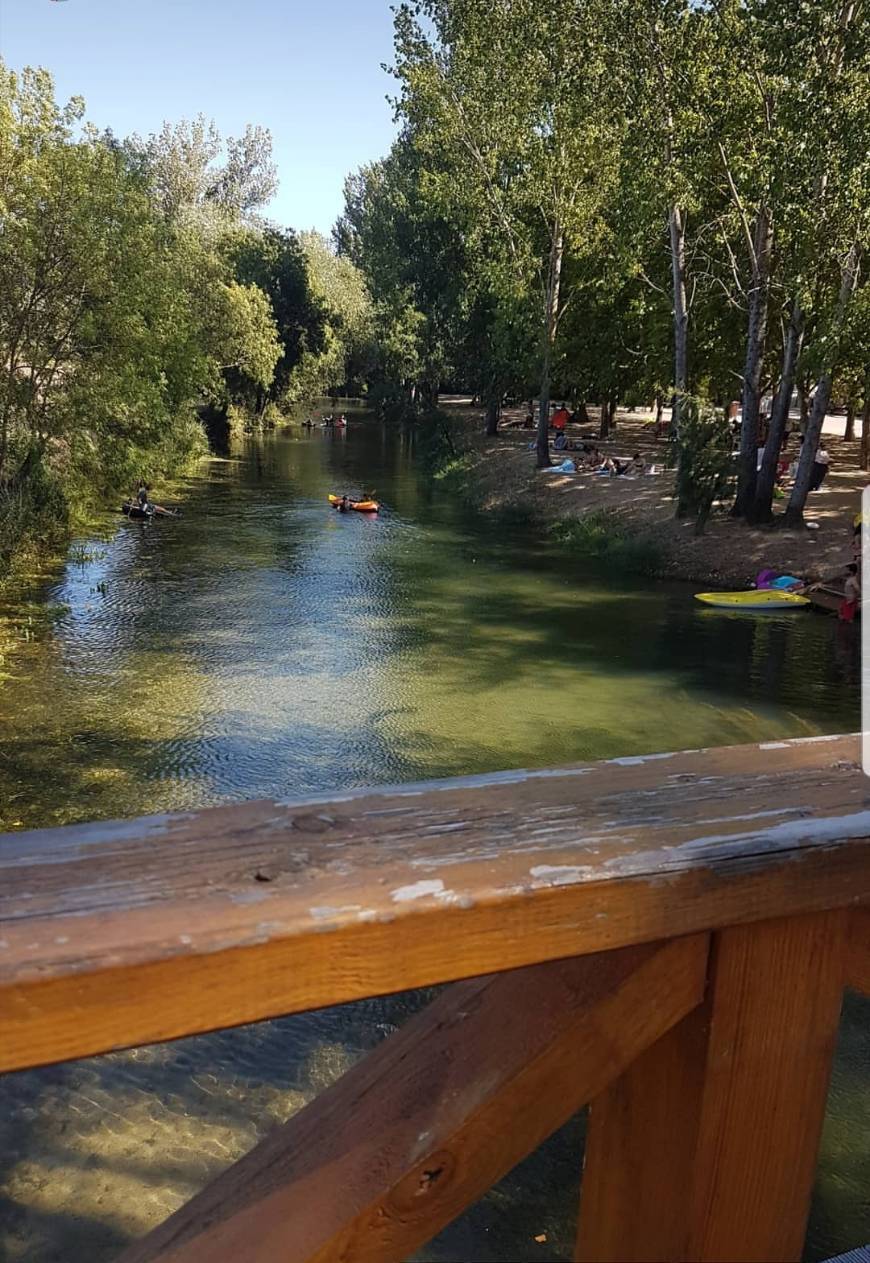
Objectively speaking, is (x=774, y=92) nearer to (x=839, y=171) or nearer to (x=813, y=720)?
(x=839, y=171)

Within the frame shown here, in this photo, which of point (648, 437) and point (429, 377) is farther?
point (429, 377)

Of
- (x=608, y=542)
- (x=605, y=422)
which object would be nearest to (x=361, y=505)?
(x=608, y=542)

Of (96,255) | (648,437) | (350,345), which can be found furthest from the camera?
(350,345)

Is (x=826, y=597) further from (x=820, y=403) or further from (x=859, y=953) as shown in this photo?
A: (x=859, y=953)

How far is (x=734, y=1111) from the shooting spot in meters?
1.18

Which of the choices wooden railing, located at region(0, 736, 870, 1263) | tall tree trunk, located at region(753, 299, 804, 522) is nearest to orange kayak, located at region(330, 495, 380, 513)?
tall tree trunk, located at region(753, 299, 804, 522)

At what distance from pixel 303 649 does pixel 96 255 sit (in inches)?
416

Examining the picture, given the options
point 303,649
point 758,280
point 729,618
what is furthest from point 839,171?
point 303,649

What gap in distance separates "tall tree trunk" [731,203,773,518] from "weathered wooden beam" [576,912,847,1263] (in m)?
21.8

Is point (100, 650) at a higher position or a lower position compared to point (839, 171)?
lower

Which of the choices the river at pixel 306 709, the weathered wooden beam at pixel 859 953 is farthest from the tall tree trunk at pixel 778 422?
the weathered wooden beam at pixel 859 953

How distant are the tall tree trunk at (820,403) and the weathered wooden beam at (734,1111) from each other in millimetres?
18846

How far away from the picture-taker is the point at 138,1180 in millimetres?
5074

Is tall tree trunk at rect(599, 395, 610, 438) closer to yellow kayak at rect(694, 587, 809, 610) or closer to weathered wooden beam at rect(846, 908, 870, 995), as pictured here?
yellow kayak at rect(694, 587, 809, 610)
